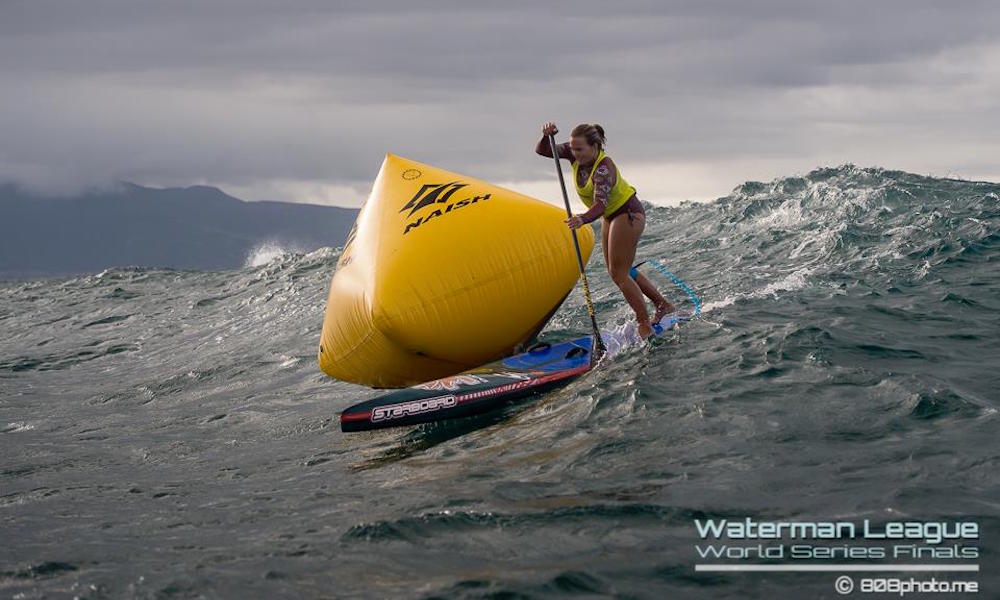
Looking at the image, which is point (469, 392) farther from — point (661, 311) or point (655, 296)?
point (661, 311)

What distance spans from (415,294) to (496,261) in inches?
37.1

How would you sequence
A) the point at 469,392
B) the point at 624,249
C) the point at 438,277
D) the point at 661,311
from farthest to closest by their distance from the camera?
the point at 661,311 < the point at 624,249 < the point at 469,392 < the point at 438,277

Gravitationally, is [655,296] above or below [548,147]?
below

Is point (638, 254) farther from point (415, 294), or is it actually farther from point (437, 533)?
point (437, 533)

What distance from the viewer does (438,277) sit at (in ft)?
32.6

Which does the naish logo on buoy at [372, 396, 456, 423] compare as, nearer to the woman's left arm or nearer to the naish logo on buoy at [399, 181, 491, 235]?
the naish logo on buoy at [399, 181, 491, 235]

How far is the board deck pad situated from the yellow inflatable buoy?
0.34 metres

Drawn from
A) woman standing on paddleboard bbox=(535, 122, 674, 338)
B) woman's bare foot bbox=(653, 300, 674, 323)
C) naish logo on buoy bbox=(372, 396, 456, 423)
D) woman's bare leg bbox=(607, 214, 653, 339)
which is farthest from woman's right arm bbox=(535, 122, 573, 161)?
naish logo on buoy bbox=(372, 396, 456, 423)

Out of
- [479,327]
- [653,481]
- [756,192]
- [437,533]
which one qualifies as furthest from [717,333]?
[756,192]

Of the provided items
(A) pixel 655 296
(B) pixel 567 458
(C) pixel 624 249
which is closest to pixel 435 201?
(C) pixel 624 249

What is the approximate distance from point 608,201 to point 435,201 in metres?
1.78

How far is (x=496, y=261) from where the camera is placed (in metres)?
10.3

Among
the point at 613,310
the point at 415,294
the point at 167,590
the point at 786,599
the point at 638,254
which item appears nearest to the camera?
the point at 786,599

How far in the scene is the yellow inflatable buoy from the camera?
9914mm
